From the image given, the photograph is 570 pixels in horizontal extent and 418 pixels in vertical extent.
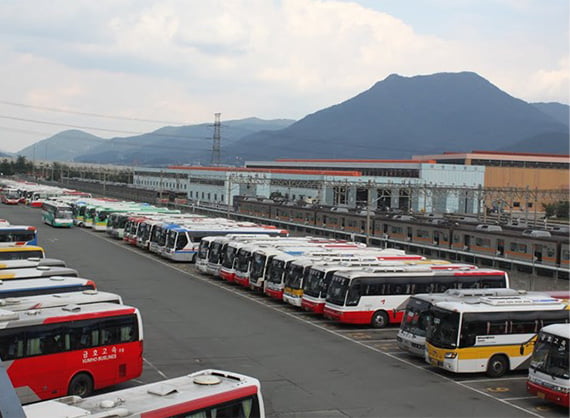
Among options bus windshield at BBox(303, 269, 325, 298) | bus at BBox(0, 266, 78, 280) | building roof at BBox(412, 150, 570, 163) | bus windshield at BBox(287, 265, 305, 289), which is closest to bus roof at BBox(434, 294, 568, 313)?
bus windshield at BBox(303, 269, 325, 298)

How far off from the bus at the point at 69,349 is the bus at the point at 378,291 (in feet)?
32.5

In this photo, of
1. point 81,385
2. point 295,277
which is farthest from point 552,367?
point 295,277

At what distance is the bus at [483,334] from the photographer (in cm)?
1817

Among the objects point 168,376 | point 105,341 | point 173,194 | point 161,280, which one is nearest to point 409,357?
point 168,376

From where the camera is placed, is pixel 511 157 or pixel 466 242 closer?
pixel 466 242

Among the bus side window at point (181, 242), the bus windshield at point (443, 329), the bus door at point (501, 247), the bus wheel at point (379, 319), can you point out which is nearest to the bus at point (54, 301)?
the bus windshield at point (443, 329)

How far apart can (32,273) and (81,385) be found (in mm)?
9463

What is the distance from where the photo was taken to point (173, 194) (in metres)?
91.6

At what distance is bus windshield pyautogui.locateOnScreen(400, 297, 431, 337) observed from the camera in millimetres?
19844

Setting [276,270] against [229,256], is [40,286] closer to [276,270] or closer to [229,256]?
[276,270]

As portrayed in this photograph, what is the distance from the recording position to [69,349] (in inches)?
592

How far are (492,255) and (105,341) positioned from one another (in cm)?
3510

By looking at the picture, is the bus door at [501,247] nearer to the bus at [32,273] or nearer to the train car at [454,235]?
the train car at [454,235]

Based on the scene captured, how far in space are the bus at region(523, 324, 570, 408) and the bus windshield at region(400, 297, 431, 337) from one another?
4058 millimetres
